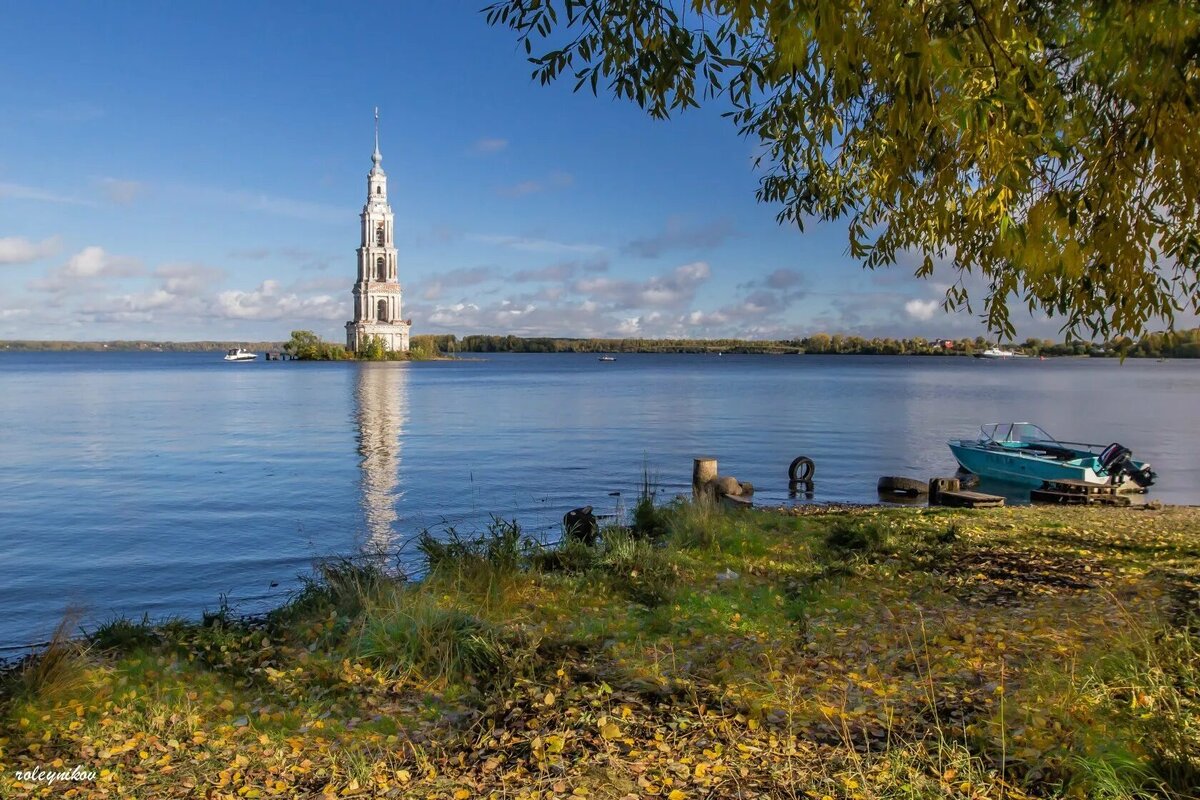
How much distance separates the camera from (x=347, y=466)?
1153 inches

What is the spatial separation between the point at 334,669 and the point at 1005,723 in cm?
497

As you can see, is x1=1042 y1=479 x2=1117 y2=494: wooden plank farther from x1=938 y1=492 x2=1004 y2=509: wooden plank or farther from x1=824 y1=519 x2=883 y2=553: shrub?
x1=824 y1=519 x2=883 y2=553: shrub

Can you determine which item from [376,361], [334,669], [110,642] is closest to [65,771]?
[334,669]

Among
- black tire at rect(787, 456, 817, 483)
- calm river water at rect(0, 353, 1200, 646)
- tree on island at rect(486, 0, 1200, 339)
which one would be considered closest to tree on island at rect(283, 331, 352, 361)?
calm river water at rect(0, 353, 1200, 646)

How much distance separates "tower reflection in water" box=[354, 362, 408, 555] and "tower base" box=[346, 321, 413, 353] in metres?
109

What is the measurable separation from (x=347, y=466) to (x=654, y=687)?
2535 centimetres

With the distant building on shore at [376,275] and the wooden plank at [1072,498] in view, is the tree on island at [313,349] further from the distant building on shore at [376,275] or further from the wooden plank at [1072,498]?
the wooden plank at [1072,498]

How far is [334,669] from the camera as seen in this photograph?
21.6ft

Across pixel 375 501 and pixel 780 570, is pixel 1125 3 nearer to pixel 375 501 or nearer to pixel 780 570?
pixel 780 570

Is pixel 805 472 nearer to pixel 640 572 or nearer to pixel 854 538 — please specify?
pixel 854 538

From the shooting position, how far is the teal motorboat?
76.4ft

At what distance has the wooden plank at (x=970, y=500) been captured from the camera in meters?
17.0

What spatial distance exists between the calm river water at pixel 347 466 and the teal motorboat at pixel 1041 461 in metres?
1.59

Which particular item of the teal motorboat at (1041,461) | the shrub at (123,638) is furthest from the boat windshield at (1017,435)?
the shrub at (123,638)
